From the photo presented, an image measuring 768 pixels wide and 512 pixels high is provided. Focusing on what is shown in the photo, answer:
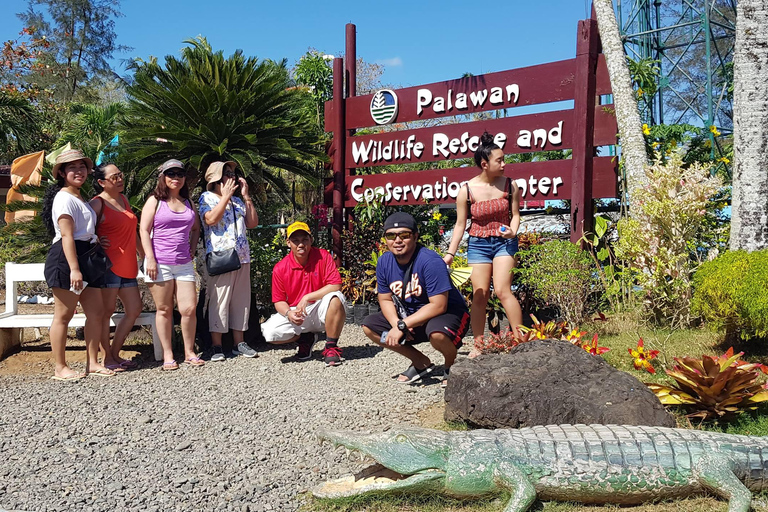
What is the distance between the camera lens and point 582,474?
2.79 metres

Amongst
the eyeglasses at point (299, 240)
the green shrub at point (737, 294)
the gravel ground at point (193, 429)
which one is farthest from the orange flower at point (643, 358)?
the eyeglasses at point (299, 240)

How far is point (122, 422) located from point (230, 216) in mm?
2379

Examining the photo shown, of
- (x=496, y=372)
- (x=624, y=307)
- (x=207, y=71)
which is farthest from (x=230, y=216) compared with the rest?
(x=624, y=307)

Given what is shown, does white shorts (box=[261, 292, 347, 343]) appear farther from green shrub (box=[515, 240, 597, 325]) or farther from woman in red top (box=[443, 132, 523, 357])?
green shrub (box=[515, 240, 597, 325])

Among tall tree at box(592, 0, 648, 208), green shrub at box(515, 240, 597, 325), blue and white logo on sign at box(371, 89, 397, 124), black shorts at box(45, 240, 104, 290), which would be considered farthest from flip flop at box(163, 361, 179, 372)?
tall tree at box(592, 0, 648, 208)

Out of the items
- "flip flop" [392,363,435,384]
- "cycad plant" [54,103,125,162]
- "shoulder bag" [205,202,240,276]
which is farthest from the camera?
"cycad plant" [54,103,125,162]

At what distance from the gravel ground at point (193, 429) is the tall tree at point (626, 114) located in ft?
9.47

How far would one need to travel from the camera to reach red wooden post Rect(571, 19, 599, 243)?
6.65 m

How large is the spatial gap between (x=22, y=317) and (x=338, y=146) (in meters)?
4.40

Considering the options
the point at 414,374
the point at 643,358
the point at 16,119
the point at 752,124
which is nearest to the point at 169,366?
the point at 414,374

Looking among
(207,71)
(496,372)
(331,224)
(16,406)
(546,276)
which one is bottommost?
(16,406)

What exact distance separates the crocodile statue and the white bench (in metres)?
3.94

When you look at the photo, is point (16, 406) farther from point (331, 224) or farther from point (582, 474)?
point (331, 224)

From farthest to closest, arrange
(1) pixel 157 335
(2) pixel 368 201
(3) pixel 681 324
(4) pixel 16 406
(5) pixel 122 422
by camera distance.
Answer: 1. (2) pixel 368 201
2. (1) pixel 157 335
3. (3) pixel 681 324
4. (4) pixel 16 406
5. (5) pixel 122 422
